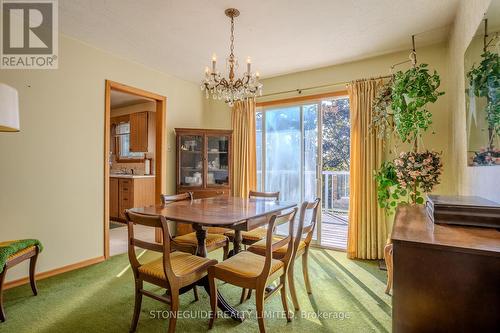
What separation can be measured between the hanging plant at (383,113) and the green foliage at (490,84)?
4.07ft

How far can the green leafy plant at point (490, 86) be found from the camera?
1.27 metres

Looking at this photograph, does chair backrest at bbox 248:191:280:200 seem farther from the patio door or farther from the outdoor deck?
the outdoor deck

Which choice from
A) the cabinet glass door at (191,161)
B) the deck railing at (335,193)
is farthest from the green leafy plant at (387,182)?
the cabinet glass door at (191,161)

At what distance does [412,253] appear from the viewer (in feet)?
2.95

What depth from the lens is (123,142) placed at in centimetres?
611

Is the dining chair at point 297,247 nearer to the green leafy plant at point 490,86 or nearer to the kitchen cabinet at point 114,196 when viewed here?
the green leafy plant at point 490,86

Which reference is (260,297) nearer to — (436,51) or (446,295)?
(446,295)

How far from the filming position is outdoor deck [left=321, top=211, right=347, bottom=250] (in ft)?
12.3

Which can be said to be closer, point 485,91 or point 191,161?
point 485,91

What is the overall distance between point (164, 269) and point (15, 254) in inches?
55.3

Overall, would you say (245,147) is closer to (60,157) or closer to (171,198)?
(171,198)

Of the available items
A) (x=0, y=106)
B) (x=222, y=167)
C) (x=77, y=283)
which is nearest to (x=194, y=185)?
(x=222, y=167)

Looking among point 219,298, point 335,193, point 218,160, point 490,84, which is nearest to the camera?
point 490,84

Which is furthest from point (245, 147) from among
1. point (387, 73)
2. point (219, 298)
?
point (219, 298)
